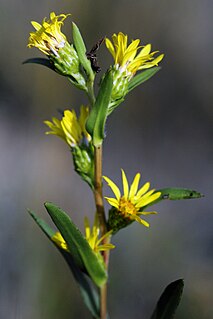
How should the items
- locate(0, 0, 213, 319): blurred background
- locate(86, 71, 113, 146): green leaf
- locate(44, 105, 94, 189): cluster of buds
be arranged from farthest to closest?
locate(0, 0, 213, 319): blurred background
locate(44, 105, 94, 189): cluster of buds
locate(86, 71, 113, 146): green leaf

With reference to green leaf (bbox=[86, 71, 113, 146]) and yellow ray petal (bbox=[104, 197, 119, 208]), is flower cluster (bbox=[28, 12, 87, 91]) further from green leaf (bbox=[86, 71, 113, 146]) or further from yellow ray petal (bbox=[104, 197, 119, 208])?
yellow ray petal (bbox=[104, 197, 119, 208])

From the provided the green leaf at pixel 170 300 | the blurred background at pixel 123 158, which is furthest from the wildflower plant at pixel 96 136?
the blurred background at pixel 123 158

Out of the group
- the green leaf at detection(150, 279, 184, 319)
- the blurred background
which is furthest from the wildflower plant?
the blurred background

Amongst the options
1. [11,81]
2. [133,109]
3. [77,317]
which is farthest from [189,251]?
[11,81]

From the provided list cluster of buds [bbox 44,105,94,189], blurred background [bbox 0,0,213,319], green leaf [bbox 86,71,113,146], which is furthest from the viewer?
blurred background [bbox 0,0,213,319]

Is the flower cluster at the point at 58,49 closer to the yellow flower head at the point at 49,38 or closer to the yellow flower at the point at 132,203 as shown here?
the yellow flower head at the point at 49,38

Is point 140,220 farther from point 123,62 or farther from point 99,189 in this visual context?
point 123,62

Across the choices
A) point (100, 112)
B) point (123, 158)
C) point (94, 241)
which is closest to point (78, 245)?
point (94, 241)
